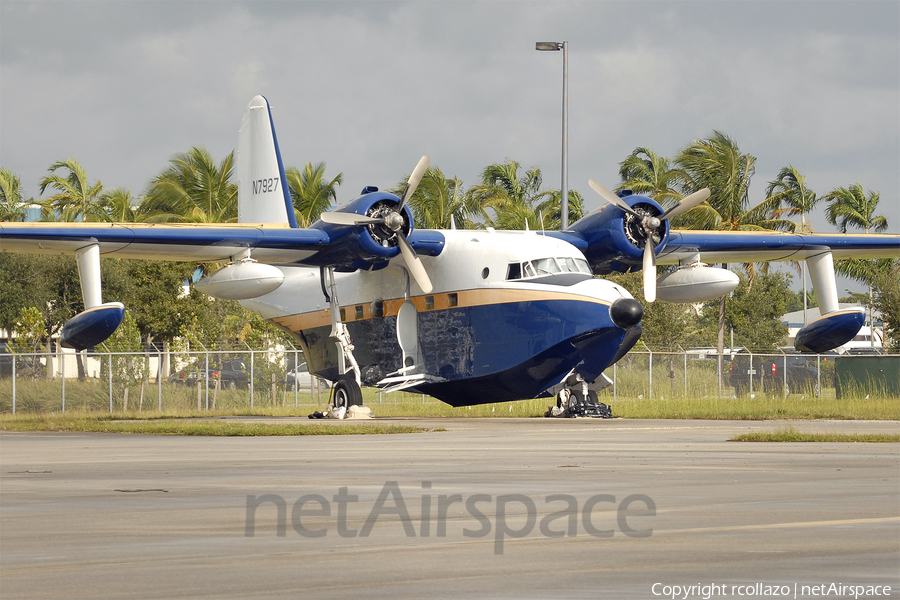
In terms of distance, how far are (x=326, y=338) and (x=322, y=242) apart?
204 inches

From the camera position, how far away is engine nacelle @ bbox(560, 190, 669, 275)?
27078 millimetres

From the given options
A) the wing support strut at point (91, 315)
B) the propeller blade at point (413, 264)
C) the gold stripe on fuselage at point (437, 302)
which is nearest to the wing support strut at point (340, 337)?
the gold stripe on fuselage at point (437, 302)

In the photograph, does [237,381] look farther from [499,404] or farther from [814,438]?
[814,438]

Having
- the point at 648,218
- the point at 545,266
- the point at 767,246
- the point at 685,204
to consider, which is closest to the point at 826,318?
the point at 767,246

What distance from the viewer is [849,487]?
31.8 ft

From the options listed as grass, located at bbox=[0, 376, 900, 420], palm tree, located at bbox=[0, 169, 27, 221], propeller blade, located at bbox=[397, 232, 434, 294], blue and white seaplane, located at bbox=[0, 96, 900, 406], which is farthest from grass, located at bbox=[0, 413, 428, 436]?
palm tree, located at bbox=[0, 169, 27, 221]

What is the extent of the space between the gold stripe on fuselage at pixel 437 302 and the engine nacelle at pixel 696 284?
573 cm

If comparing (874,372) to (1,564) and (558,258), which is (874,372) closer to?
(558,258)

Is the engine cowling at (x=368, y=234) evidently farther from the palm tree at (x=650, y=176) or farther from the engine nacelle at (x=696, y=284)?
the palm tree at (x=650, y=176)

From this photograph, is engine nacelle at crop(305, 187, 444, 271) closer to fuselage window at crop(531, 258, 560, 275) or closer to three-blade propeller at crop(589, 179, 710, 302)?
fuselage window at crop(531, 258, 560, 275)

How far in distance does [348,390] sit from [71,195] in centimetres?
3755

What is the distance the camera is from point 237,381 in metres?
38.0

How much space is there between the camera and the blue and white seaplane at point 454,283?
24234 millimetres

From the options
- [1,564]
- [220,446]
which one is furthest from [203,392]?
[1,564]
